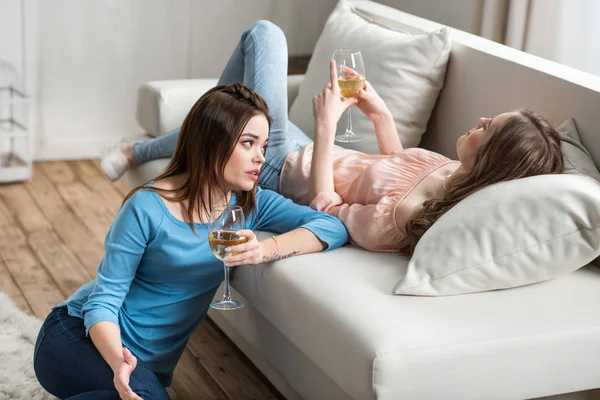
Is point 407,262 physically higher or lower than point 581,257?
Result: lower

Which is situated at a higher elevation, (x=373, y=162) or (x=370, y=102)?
(x=370, y=102)

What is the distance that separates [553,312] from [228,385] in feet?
3.42

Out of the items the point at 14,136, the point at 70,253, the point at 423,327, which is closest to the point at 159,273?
the point at 423,327

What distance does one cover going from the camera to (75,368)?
196cm

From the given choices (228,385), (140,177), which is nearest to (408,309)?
(228,385)

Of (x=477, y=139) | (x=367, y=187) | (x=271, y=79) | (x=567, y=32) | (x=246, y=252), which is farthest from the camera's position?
(x=567, y=32)

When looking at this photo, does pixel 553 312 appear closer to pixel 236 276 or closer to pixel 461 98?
pixel 236 276

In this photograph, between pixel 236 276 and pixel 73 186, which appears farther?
pixel 73 186

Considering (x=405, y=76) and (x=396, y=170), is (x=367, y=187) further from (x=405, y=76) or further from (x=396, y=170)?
(x=405, y=76)

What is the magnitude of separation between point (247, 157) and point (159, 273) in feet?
1.10

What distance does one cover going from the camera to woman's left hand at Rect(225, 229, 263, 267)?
186 cm

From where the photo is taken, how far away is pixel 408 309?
1.86 meters

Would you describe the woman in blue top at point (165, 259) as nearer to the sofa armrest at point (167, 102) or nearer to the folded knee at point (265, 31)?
the folded knee at point (265, 31)

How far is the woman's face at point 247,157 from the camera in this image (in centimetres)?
199
